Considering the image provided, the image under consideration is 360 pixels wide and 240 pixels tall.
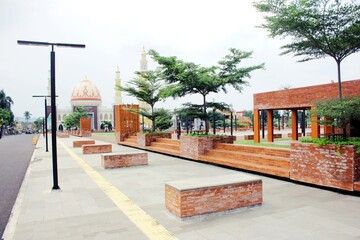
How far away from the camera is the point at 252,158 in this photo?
1205 centimetres

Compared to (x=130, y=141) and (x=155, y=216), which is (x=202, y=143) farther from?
(x=130, y=141)

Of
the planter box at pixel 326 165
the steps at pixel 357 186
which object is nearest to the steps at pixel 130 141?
the planter box at pixel 326 165

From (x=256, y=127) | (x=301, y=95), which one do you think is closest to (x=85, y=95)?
(x=256, y=127)

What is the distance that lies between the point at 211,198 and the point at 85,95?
9868 cm

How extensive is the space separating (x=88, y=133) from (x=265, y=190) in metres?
47.5

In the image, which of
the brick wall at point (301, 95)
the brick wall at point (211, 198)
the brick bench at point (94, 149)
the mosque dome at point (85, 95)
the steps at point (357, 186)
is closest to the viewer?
the brick wall at point (211, 198)

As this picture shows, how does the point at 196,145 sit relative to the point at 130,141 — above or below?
above

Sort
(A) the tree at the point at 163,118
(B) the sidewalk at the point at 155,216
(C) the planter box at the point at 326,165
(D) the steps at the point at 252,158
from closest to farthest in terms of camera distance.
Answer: (B) the sidewalk at the point at 155,216 < (C) the planter box at the point at 326,165 < (D) the steps at the point at 252,158 < (A) the tree at the point at 163,118

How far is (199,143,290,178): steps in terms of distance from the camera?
34.5ft

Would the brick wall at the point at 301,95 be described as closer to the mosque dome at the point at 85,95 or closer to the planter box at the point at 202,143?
the planter box at the point at 202,143

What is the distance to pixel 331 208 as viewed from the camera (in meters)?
6.74

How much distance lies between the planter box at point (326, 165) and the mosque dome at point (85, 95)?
3759 inches

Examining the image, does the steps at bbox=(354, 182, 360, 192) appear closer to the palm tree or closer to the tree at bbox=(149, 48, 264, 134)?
the tree at bbox=(149, 48, 264, 134)

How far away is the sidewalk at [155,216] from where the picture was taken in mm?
5406
